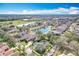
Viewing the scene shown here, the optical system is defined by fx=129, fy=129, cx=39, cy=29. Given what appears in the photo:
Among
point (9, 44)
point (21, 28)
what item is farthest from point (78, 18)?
point (9, 44)

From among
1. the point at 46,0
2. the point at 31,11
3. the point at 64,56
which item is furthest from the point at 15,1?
the point at 64,56

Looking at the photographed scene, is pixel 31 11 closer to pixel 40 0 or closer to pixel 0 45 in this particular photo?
pixel 40 0

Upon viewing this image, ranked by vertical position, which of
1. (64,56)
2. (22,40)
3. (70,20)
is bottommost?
(64,56)

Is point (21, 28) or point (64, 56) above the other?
point (21, 28)

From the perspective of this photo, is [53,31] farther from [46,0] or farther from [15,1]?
[15,1]

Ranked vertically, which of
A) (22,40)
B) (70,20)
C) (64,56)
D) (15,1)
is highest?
(15,1)

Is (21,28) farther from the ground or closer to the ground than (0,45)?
farther from the ground

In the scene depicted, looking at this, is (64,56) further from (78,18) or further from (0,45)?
(0,45)

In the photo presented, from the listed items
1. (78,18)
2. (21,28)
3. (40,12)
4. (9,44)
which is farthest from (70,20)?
(9,44)
